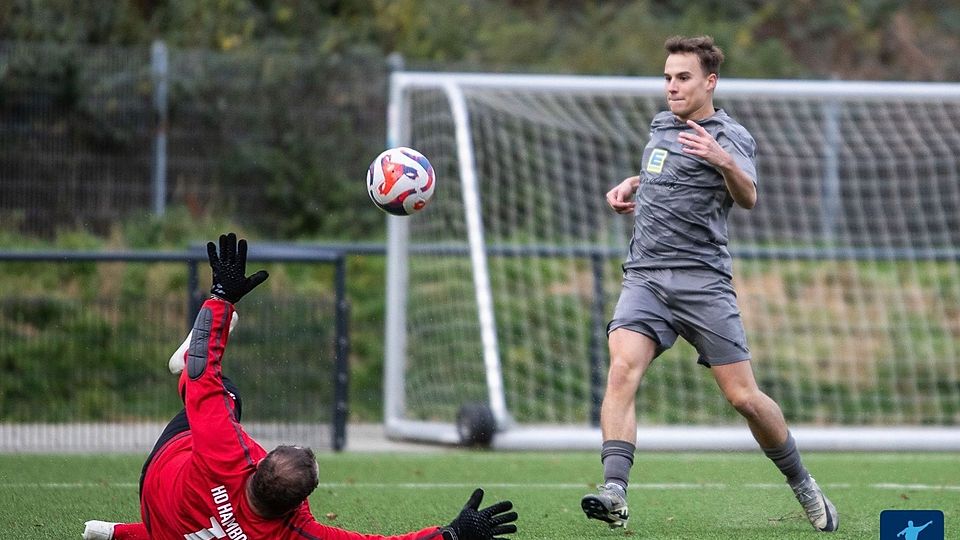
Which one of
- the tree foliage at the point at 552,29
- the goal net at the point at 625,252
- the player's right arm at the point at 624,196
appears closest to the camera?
the player's right arm at the point at 624,196

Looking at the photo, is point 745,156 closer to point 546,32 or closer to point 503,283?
point 503,283

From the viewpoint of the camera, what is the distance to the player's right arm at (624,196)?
20.3 ft

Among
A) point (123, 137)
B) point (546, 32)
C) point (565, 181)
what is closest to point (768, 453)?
point (565, 181)

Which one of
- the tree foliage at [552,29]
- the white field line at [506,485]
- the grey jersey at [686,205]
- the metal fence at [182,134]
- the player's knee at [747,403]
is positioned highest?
the tree foliage at [552,29]

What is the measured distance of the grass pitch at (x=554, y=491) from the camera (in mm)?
5918

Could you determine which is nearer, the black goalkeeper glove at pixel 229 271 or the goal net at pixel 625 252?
the black goalkeeper glove at pixel 229 271

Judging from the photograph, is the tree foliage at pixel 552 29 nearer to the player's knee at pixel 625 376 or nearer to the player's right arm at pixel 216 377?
the player's knee at pixel 625 376

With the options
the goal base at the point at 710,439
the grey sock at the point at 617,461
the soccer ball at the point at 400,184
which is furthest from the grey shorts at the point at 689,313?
the goal base at the point at 710,439

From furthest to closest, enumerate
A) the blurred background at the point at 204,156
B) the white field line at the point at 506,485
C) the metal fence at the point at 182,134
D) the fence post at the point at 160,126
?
the fence post at the point at 160,126 → the metal fence at the point at 182,134 → the blurred background at the point at 204,156 → the white field line at the point at 506,485

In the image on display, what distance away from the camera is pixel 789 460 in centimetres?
585

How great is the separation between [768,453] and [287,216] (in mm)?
9957

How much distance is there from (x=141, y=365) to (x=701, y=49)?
564 centimetres

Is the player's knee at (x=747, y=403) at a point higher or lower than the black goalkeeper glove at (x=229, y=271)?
lower

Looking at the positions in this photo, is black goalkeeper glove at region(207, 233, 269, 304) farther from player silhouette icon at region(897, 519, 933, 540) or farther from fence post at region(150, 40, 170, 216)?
fence post at region(150, 40, 170, 216)
